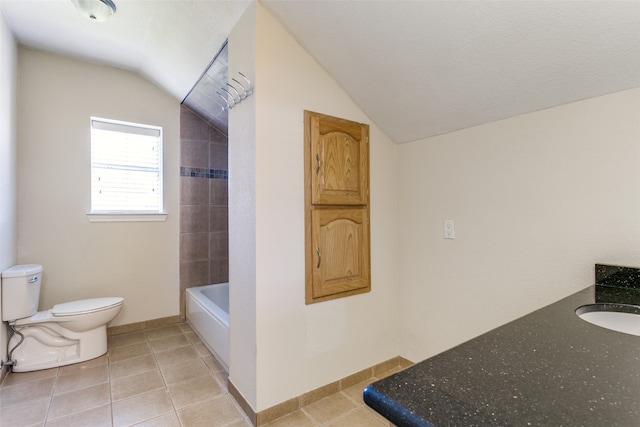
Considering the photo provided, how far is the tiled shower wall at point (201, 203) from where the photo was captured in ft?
10.6

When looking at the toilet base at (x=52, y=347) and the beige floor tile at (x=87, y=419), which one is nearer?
the beige floor tile at (x=87, y=419)

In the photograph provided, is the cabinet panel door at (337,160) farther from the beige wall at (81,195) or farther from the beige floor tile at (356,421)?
the beige wall at (81,195)

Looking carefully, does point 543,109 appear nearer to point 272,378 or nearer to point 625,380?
point 625,380

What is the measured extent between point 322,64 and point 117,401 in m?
2.48

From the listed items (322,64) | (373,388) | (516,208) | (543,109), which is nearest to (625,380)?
(373,388)

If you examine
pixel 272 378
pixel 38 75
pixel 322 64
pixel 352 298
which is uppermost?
pixel 38 75

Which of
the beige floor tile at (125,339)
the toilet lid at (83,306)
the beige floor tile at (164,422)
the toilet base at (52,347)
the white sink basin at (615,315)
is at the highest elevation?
the white sink basin at (615,315)

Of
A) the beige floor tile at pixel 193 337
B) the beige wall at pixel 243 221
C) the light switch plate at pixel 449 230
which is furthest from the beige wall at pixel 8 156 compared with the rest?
the light switch plate at pixel 449 230

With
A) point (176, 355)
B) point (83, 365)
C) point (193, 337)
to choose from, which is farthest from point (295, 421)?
point (83, 365)

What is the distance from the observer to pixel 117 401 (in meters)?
1.88

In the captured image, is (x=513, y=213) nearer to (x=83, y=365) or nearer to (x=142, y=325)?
(x=83, y=365)

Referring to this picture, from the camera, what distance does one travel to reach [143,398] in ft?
6.25

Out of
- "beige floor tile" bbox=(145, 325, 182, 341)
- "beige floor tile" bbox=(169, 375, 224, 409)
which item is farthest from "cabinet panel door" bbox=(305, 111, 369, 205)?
"beige floor tile" bbox=(145, 325, 182, 341)

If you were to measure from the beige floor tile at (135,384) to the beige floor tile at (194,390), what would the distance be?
140mm
